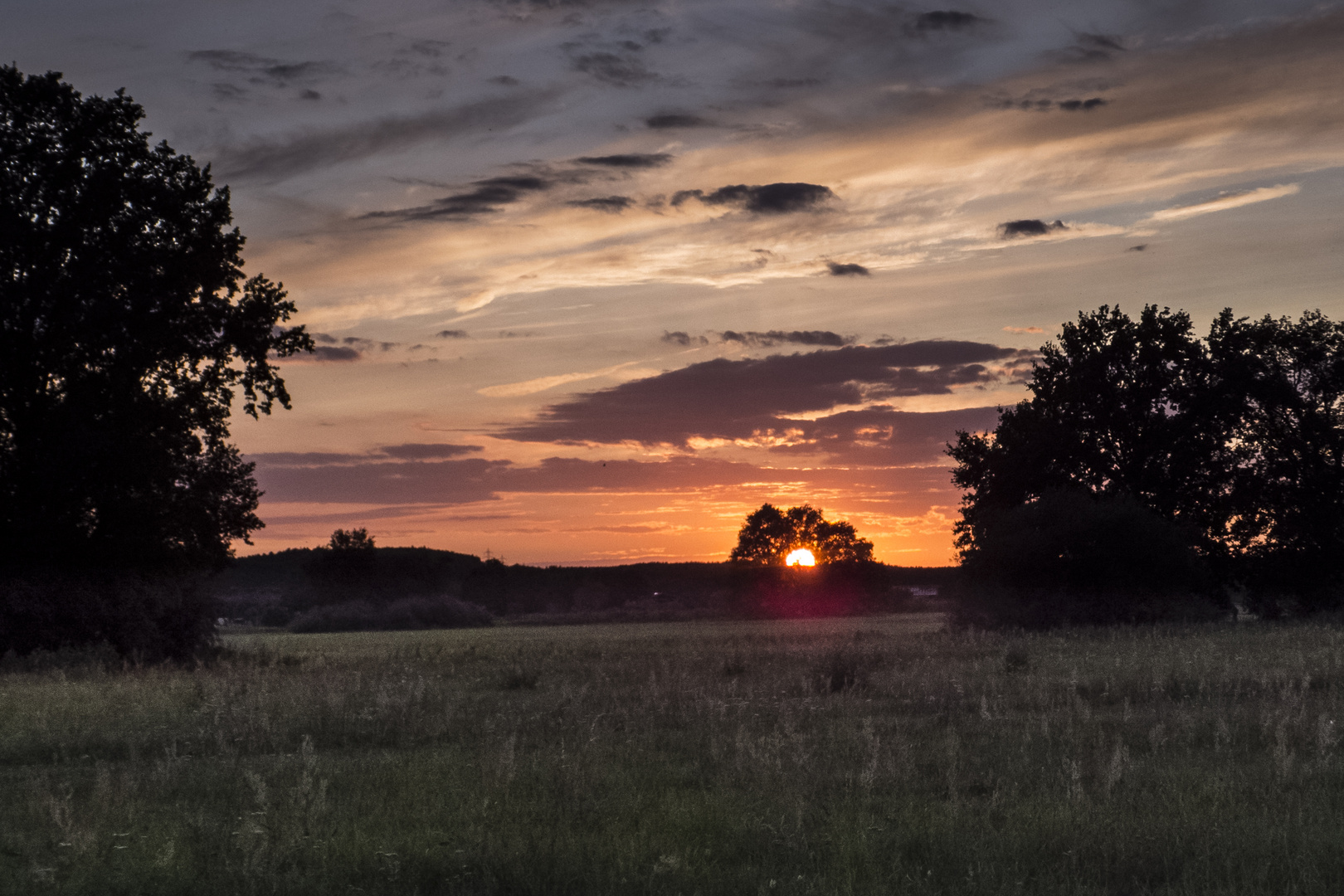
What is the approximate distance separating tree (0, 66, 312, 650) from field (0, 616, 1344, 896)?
1178 centimetres

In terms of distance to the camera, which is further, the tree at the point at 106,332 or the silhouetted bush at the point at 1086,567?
the silhouetted bush at the point at 1086,567

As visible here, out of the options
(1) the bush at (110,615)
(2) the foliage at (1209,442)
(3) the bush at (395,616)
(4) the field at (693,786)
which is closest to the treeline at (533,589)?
(3) the bush at (395,616)

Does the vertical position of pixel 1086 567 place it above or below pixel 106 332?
below

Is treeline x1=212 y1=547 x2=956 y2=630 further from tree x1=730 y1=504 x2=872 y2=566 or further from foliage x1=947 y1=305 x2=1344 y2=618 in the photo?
foliage x1=947 y1=305 x2=1344 y2=618

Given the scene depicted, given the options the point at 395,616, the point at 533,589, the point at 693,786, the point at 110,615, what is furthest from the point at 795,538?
the point at 693,786

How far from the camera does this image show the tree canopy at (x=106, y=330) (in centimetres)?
3023

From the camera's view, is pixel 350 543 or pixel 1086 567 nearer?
pixel 1086 567

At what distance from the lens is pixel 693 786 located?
1106 centimetres

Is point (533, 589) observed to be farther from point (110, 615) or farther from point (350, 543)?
point (110, 615)

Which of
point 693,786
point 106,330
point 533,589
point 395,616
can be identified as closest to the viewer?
point 693,786

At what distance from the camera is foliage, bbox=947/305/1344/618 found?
51.5 m

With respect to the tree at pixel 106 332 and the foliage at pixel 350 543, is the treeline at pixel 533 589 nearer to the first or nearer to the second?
the foliage at pixel 350 543

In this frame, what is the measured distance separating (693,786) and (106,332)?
25.7 metres

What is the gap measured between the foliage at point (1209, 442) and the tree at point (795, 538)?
8230 centimetres
